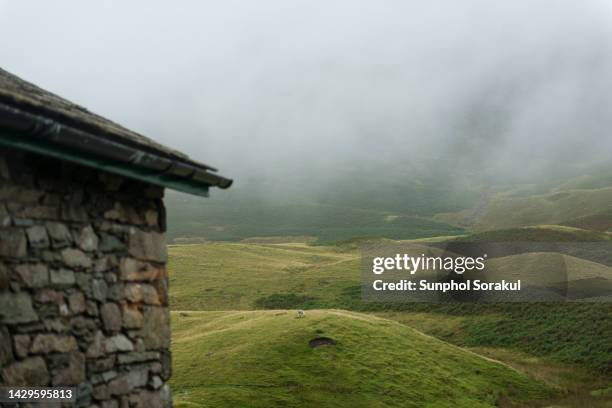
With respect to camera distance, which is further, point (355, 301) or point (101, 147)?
point (355, 301)

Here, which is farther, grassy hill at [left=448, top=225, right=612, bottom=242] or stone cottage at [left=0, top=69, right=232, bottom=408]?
grassy hill at [left=448, top=225, right=612, bottom=242]

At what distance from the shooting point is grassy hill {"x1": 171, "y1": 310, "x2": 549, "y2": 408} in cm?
3253

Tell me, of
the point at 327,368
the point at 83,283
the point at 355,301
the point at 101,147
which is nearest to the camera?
the point at 101,147

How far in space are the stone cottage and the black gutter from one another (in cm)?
1

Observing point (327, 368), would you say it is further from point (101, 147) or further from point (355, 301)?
point (355, 301)

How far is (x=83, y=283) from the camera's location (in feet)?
27.3

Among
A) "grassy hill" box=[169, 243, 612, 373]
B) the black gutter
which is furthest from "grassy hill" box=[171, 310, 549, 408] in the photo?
the black gutter

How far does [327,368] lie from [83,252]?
29774 mm

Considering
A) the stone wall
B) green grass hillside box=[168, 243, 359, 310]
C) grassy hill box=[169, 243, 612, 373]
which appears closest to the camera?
the stone wall

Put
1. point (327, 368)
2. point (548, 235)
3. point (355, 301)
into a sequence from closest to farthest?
point (327, 368) → point (355, 301) → point (548, 235)

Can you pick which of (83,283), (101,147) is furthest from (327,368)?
(101,147)

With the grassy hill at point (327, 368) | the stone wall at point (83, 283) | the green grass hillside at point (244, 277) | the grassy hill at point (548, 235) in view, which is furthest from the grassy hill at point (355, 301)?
the stone wall at point (83, 283)

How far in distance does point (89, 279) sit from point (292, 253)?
108565 mm

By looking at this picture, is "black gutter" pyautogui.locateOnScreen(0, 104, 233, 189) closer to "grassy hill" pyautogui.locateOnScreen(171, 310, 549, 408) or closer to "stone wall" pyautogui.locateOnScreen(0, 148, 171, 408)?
"stone wall" pyautogui.locateOnScreen(0, 148, 171, 408)
